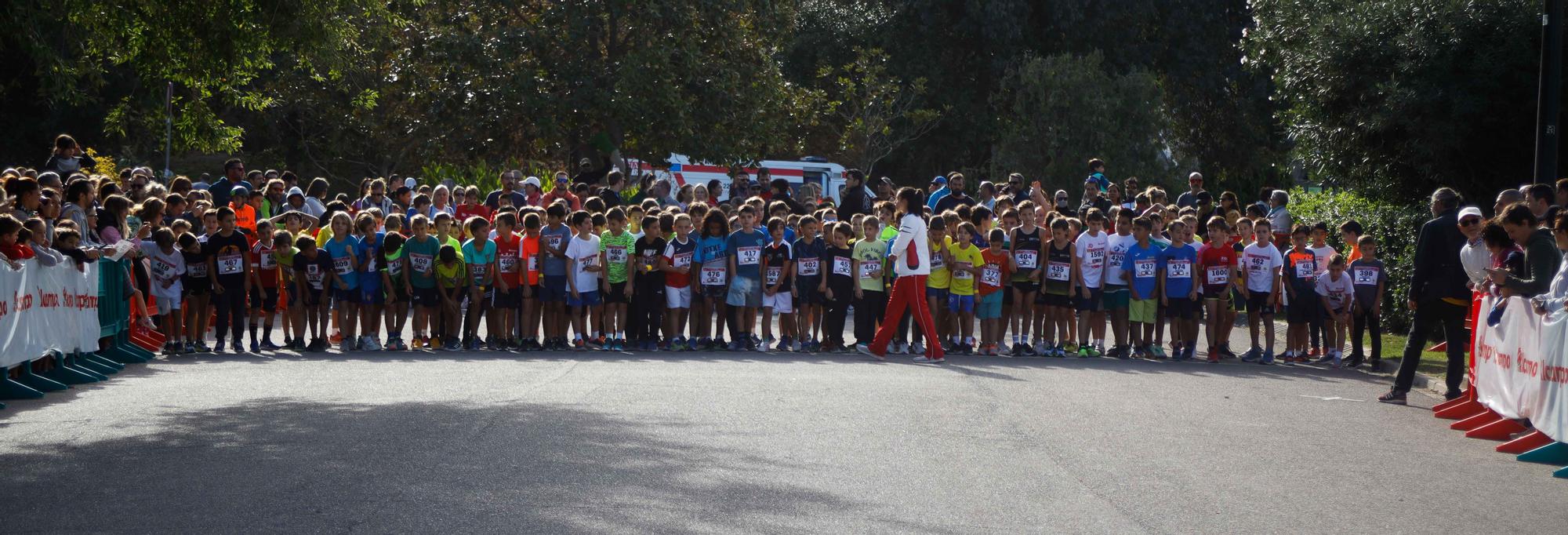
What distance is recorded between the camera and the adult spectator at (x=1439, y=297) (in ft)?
40.8

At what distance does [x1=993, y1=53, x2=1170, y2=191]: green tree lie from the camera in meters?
38.9

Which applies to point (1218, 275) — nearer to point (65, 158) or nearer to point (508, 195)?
point (508, 195)

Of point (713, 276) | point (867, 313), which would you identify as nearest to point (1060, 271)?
point (867, 313)

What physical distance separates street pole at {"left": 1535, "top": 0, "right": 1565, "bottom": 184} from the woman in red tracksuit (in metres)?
5.72

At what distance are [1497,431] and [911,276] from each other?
20.7 feet

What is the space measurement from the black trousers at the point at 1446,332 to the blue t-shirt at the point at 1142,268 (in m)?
4.41

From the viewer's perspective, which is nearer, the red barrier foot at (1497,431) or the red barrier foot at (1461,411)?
the red barrier foot at (1497,431)

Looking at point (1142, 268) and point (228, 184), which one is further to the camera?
point (228, 184)

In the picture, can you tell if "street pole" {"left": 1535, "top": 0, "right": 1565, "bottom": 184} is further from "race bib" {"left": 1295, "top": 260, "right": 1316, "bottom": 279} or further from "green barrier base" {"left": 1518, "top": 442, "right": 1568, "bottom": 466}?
"green barrier base" {"left": 1518, "top": 442, "right": 1568, "bottom": 466}

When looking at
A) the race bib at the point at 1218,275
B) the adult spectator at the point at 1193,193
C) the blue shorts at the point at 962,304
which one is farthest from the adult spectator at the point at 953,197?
the race bib at the point at 1218,275

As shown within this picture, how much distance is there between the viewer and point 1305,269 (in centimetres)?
1664

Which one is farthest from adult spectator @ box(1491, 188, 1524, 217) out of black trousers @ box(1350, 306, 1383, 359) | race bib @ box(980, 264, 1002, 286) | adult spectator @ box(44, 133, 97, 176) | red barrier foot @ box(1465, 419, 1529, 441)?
adult spectator @ box(44, 133, 97, 176)

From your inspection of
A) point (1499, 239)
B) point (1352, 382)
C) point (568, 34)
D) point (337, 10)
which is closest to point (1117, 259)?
point (1352, 382)

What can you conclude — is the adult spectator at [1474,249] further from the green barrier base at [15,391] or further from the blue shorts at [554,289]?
the green barrier base at [15,391]
